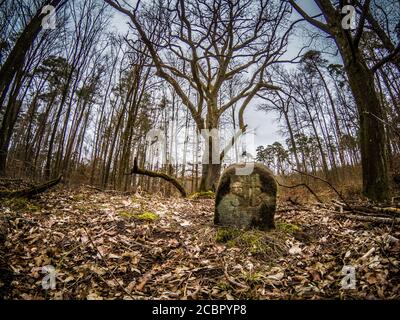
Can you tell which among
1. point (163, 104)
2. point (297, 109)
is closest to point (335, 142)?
point (297, 109)

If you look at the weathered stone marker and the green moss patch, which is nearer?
the green moss patch

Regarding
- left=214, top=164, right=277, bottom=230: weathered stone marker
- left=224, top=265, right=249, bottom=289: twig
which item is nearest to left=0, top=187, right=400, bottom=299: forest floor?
left=224, top=265, right=249, bottom=289: twig

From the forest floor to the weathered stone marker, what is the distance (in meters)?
0.26

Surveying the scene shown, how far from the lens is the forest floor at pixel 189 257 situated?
2344 millimetres

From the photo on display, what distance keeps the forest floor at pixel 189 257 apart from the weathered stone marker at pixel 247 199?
0.84 ft

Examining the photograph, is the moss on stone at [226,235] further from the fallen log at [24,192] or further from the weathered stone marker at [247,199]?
the fallen log at [24,192]

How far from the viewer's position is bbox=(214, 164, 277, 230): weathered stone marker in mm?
3912

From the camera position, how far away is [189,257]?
3.17 m

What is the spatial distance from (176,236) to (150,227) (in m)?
0.56

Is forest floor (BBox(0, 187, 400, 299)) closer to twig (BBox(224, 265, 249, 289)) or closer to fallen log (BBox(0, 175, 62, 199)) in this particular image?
twig (BBox(224, 265, 249, 289))

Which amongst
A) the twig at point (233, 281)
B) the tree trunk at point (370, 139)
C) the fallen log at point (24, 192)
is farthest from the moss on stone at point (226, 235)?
the fallen log at point (24, 192)

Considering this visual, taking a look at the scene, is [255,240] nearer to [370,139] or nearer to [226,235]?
[226,235]
